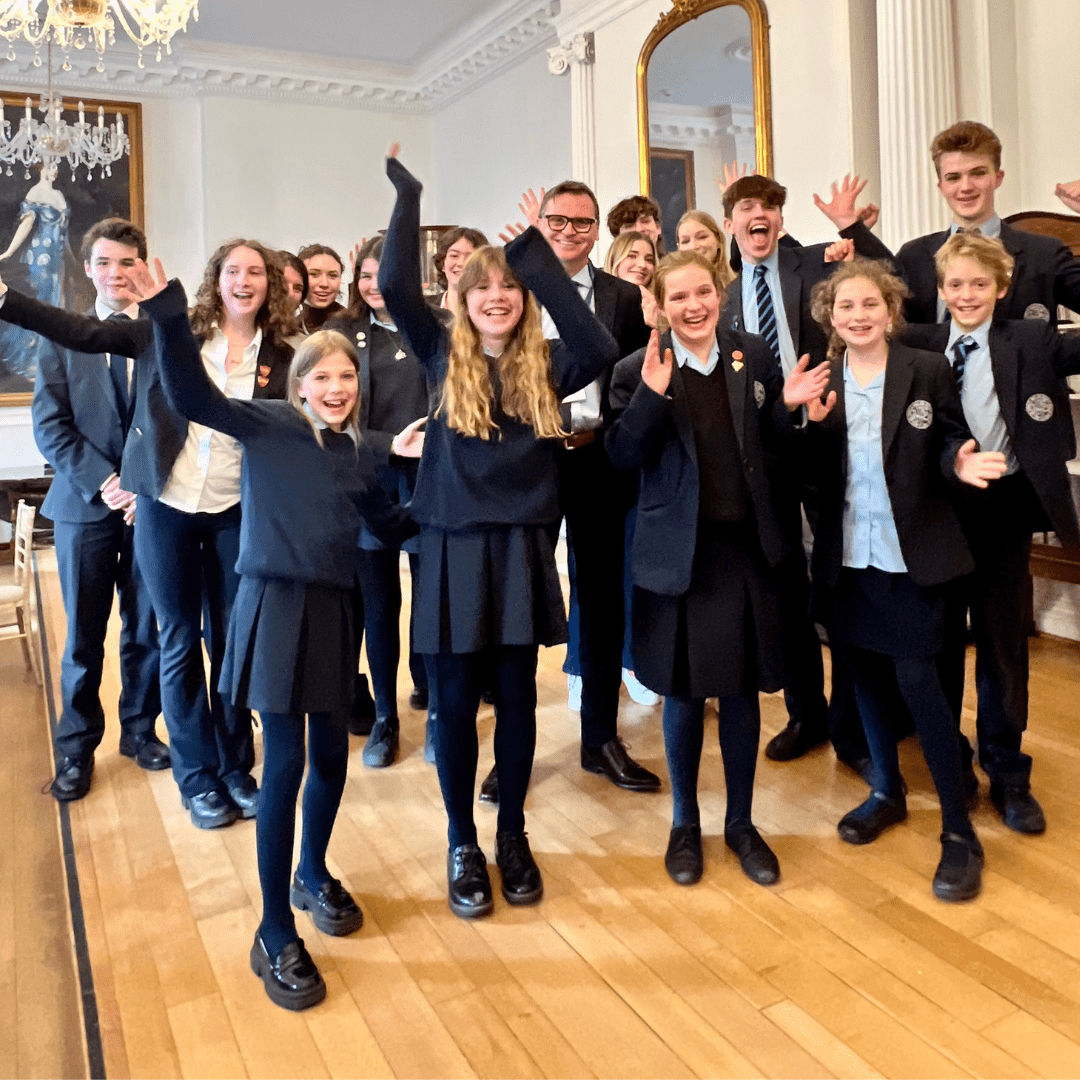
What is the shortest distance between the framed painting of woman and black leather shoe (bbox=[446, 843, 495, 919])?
22.8 feet

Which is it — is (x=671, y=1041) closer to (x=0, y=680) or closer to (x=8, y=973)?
(x=8, y=973)

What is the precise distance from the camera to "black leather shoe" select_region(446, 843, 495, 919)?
2.19 m

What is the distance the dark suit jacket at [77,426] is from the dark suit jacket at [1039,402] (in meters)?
2.38

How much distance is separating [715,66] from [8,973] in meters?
4.83

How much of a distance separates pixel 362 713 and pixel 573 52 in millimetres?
4567

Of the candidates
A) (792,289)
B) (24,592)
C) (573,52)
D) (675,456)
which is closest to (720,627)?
(675,456)

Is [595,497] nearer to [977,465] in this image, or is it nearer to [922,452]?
[922,452]

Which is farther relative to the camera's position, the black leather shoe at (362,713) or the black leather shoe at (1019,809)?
the black leather shoe at (362,713)

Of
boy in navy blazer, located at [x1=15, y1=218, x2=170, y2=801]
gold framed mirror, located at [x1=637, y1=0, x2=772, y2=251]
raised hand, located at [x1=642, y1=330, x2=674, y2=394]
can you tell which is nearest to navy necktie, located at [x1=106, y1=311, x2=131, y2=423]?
boy in navy blazer, located at [x1=15, y1=218, x2=170, y2=801]

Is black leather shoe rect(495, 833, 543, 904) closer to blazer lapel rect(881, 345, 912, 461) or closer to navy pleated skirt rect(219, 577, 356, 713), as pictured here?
navy pleated skirt rect(219, 577, 356, 713)

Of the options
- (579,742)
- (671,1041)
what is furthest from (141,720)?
(671,1041)

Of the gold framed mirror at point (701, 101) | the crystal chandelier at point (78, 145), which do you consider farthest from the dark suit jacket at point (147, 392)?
the crystal chandelier at point (78, 145)

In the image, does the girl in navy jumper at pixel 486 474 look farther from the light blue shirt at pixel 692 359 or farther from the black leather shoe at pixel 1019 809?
the black leather shoe at pixel 1019 809

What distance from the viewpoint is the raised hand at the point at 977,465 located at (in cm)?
212
